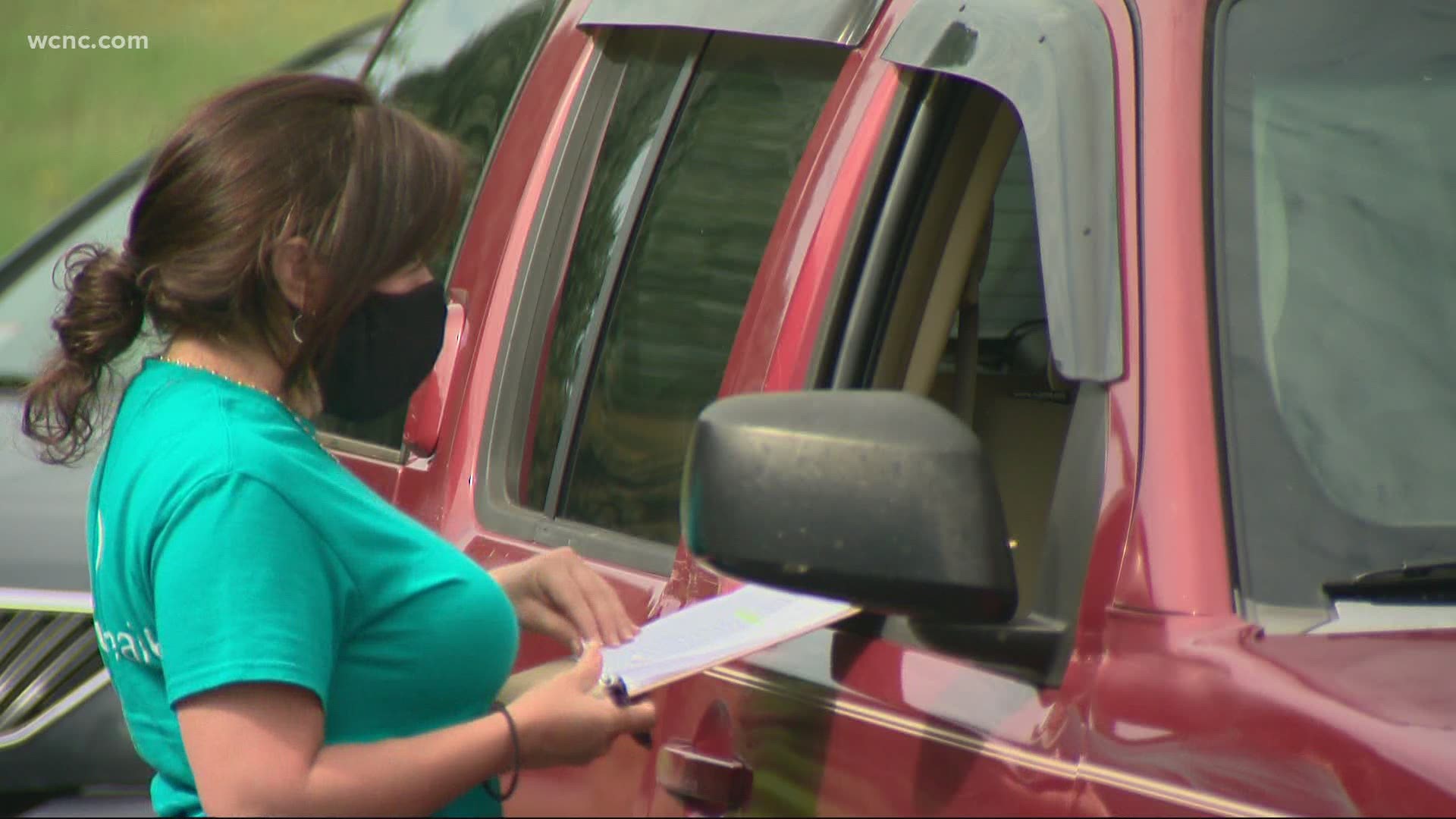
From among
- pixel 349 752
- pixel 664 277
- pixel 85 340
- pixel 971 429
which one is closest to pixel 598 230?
pixel 664 277

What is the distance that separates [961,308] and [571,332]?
0.62m

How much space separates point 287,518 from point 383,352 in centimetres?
→ 34

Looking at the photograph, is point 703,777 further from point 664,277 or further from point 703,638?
point 664,277

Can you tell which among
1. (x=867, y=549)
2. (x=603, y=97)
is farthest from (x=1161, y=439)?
(x=603, y=97)

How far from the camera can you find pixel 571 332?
119 inches

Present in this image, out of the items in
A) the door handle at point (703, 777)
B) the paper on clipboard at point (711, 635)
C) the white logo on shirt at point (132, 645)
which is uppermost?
the white logo on shirt at point (132, 645)

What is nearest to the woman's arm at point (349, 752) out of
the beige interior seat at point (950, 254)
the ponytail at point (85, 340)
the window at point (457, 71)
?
the ponytail at point (85, 340)

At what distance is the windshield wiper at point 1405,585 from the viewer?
76.5 inches

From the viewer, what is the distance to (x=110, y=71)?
50.7ft

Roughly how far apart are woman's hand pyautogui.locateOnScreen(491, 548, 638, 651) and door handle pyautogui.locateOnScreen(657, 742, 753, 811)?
0.17 m

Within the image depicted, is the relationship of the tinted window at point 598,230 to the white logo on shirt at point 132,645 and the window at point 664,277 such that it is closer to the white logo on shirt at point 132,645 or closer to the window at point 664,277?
the window at point 664,277

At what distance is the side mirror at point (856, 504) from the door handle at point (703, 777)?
1.28ft

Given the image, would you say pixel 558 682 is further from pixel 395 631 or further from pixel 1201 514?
pixel 1201 514

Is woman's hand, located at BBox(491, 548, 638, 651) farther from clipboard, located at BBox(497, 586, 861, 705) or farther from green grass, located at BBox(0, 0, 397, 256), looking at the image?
green grass, located at BBox(0, 0, 397, 256)
